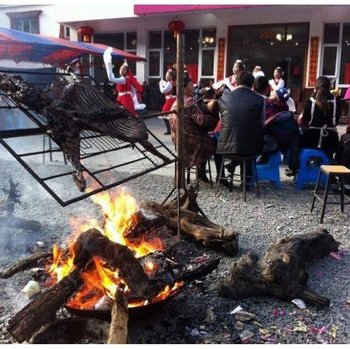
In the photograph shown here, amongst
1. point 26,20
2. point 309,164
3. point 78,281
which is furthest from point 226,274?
point 26,20

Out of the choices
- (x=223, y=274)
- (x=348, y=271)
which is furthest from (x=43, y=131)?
(x=348, y=271)

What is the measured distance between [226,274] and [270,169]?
3.30 metres

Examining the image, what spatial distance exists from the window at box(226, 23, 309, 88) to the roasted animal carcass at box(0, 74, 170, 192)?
44.2 ft

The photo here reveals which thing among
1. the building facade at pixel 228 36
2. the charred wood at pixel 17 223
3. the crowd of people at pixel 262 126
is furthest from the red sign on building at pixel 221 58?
the charred wood at pixel 17 223

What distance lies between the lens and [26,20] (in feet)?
65.7

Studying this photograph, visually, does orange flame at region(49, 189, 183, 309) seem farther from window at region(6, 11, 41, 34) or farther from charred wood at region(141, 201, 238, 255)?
window at region(6, 11, 41, 34)

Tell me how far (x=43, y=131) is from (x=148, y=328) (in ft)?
4.80

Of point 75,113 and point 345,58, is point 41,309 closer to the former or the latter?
point 75,113

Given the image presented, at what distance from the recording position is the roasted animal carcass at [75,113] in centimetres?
242

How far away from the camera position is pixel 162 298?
286 centimetres

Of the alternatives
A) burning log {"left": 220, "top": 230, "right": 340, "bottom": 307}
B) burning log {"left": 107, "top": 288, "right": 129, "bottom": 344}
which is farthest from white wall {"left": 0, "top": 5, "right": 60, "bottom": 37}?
burning log {"left": 107, "top": 288, "right": 129, "bottom": 344}

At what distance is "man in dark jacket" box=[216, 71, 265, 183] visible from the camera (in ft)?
19.3

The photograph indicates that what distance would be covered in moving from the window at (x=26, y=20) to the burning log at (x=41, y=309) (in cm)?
1956

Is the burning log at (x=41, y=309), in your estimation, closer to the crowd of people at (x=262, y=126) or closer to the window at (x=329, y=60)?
the crowd of people at (x=262, y=126)
